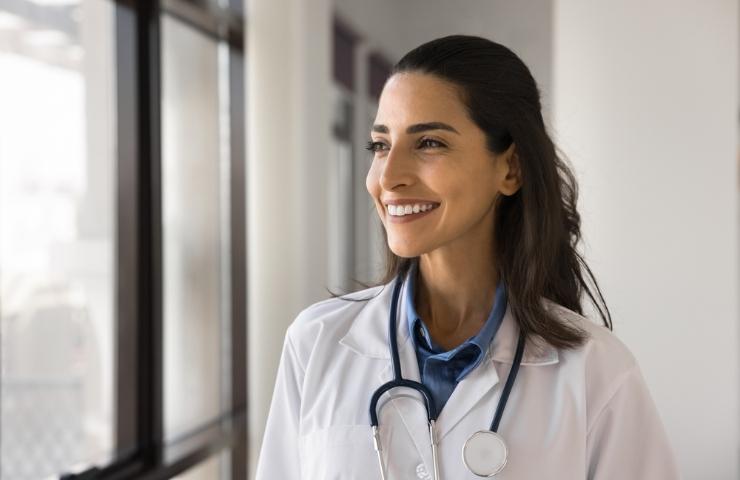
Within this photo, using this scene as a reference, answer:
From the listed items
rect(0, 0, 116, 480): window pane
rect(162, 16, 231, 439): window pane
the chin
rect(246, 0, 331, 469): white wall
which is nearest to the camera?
the chin

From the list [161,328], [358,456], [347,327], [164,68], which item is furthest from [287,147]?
[358,456]

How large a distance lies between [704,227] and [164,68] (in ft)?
5.95

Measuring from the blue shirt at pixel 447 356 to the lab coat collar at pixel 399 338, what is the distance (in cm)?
1

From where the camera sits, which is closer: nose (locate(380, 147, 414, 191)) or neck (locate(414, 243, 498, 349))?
nose (locate(380, 147, 414, 191))

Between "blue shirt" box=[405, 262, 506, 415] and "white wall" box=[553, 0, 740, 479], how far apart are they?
1512 millimetres

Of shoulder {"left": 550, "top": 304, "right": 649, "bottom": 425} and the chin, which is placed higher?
the chin

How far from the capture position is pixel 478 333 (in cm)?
121

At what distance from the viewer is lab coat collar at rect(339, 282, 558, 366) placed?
118cm

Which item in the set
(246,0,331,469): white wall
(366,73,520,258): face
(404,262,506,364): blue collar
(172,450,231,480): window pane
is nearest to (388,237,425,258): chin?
(366,73,520,258): face

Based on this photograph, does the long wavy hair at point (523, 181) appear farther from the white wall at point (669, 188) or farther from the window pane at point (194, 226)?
the window pane at point (194, 226)

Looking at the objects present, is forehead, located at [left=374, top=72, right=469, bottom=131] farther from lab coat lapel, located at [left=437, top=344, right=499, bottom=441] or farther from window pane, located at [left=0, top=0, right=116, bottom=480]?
window pane, located at [left=0, top=0, right=116, bottom=480]

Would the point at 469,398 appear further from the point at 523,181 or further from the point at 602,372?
the point at 523,181

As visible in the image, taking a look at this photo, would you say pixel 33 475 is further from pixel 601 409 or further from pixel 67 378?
pixel 601 409

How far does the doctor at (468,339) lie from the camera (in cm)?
112
